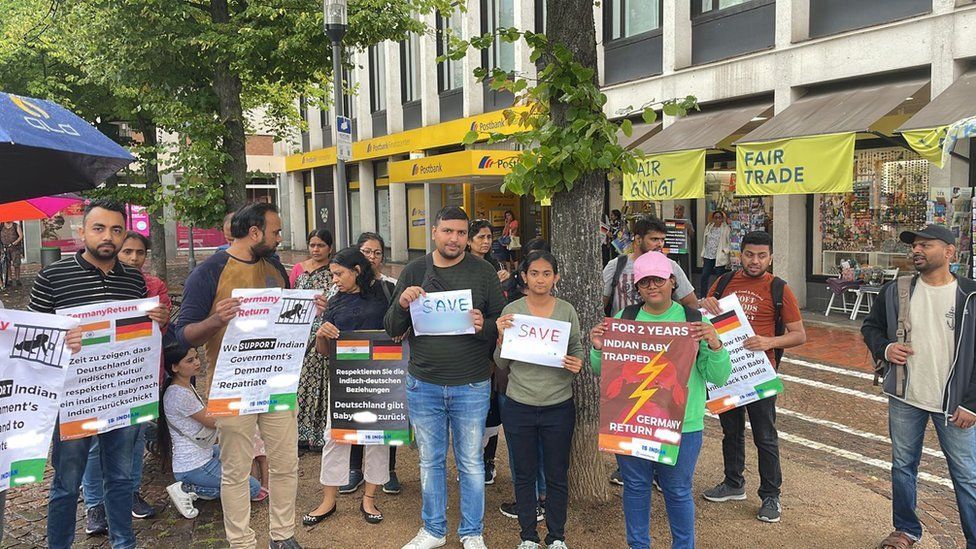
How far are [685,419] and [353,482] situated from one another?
2.79m

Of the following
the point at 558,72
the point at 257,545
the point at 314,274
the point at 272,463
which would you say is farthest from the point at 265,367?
the point at 558,72

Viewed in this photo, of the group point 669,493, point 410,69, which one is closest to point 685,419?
point 669,493

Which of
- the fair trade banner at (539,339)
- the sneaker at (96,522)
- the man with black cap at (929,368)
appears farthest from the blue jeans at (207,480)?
the man with black cap at (929,368)

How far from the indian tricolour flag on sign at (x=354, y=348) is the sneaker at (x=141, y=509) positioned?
1.84 m

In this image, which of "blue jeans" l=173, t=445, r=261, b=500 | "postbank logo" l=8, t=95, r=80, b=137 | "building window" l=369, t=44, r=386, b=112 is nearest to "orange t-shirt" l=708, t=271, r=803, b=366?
"blue jeans" l=173, t=445, r=261, b=500

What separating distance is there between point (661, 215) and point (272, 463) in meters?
14.2

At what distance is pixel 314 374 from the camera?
593cm

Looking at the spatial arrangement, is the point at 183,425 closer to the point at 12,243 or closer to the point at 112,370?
the point at 112,370

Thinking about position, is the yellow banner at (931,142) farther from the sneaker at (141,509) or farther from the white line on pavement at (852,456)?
the sneaker at (141,509)

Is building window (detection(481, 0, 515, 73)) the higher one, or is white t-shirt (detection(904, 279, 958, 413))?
building window (detection(481, 0, 515, 73))

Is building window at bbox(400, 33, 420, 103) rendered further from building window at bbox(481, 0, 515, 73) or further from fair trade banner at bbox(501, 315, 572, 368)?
fair trade banner at bbox(501, 315, 572, 368)

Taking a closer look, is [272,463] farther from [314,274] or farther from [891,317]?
[891,317]

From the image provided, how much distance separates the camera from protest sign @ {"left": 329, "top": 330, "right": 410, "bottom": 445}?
4.85 m

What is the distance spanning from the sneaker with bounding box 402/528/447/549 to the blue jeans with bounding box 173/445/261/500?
1451mm
